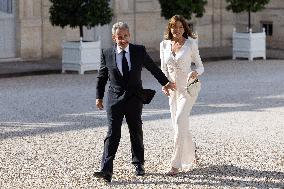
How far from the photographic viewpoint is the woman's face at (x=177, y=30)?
9.98 m

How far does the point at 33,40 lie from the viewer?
24484 millimetres

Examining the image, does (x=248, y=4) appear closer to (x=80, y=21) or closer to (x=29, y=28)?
(x=80, y=21)

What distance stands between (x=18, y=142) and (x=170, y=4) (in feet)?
39.8

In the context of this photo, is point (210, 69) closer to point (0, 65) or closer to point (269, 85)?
point (269, 85)

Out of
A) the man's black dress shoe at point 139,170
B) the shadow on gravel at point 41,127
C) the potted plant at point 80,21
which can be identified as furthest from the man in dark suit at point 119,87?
the potted plant at point 80,21

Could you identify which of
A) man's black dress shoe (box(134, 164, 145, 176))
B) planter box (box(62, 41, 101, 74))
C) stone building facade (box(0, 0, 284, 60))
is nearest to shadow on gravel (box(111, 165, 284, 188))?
man's black dress shoe (box(134, 164, 145, 176))

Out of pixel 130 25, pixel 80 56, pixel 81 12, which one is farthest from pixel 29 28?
pixel 130 25

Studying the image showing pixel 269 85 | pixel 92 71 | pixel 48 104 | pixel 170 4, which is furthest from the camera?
pixel 170 4

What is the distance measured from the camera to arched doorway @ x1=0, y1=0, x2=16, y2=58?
79.3 feet

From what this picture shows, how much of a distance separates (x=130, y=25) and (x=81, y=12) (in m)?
4.82

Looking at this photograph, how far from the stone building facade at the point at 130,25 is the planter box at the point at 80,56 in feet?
3.08

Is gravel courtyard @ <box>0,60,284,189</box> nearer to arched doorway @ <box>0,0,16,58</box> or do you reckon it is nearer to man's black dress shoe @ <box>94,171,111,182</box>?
man's black dress shoe @ <box>94,171,111,182</box>

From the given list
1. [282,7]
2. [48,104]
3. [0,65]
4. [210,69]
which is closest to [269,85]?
[210,69]

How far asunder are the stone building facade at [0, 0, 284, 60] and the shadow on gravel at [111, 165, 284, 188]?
12.9 meters
